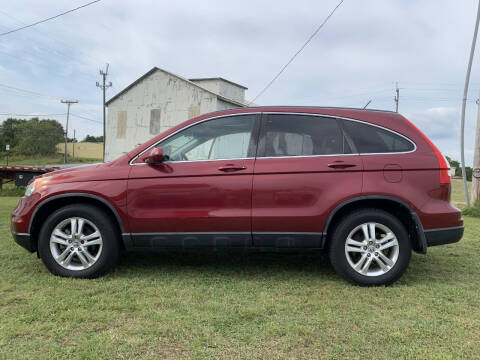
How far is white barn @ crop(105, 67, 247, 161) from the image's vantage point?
23.7m

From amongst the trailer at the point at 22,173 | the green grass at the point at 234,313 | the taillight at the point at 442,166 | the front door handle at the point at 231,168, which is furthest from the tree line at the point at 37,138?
the taillight at the point at 442,166

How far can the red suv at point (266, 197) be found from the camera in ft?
11.7

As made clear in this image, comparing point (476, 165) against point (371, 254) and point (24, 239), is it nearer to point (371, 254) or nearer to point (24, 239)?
point (371, 254)

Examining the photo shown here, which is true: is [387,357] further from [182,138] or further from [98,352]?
[182,138]

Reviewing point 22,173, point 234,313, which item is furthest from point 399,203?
point 22,173

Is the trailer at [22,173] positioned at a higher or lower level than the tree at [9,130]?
lower

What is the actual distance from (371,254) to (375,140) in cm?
107

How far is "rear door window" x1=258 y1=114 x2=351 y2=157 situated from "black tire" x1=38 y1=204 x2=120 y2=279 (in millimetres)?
1621

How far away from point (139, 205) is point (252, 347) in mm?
1830

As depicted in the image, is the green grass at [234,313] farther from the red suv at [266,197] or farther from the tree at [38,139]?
the tree at [38,139]

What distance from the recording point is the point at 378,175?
11.8ft

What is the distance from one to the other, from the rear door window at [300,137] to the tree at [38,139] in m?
64.0

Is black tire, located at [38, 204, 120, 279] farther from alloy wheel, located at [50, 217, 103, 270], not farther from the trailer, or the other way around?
the trailer

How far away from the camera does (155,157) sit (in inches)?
144
